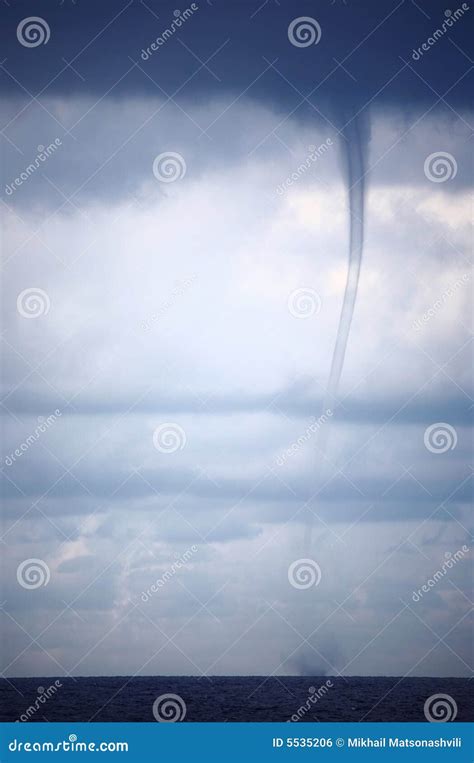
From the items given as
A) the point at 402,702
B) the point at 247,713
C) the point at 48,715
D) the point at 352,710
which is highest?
the point at 402,702

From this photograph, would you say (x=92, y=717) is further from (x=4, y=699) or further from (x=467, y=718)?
(x=4, y=699)

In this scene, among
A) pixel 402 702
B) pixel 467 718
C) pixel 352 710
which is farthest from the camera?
pixel 402 702

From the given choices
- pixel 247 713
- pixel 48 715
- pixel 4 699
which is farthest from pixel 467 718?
pixel 4 699

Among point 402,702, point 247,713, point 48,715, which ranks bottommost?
point 48,715

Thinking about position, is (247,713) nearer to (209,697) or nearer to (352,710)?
(352,710)

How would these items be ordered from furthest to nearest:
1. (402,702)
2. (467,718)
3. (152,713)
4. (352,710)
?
(402,702)
(352,710)
(467,718)
(152,713)

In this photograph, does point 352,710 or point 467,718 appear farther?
point 352,710

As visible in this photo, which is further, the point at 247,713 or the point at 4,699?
the point at 4,699

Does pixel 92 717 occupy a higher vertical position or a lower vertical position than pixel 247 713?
lower

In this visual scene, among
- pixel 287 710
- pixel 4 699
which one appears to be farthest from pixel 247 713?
pixel 4 699
